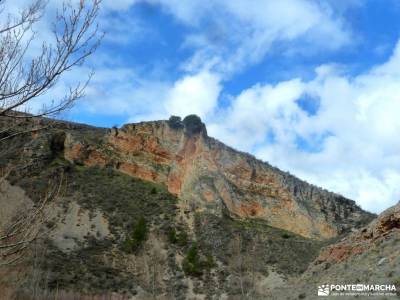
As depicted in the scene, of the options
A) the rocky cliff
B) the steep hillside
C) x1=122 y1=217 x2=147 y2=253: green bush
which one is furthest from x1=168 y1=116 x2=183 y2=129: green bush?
the steep hillside

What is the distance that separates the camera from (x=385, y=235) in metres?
16.3

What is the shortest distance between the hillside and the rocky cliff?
0.17m

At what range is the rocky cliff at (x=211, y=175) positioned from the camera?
222 ft

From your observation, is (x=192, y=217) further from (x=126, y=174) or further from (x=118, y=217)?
(x=126, y=174)

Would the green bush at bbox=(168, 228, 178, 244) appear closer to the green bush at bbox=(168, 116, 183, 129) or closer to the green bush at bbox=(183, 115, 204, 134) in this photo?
the green bush at bbox=(183, 115, 204, 134)

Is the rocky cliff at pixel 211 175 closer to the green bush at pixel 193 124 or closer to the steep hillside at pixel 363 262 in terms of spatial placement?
the green bush at pixel 193 124

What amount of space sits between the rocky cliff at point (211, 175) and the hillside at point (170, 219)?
0.17m

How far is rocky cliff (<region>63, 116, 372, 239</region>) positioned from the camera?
67812mm

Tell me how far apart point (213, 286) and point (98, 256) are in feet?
40.5

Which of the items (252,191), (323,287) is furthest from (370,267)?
(252,191)

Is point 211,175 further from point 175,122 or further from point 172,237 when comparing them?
point 172,237

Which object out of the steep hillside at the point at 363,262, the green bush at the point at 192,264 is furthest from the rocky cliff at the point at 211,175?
the steep hillside at the point at 363,262

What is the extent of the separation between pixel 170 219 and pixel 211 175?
11.7m

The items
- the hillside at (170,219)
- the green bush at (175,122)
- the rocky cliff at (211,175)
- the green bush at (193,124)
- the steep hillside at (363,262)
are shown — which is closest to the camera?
the steep hillside at (363,262)
